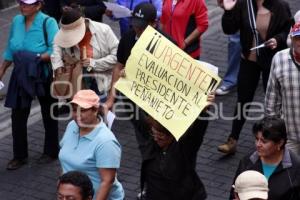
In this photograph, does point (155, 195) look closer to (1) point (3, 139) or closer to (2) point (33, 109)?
(1) point (3, 139)

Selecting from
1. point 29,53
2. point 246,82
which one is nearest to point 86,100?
point 29,53

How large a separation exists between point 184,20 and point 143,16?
1.51 metres

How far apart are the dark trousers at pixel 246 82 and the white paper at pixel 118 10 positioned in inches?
56.8

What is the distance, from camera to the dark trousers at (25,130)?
8188 millimetres

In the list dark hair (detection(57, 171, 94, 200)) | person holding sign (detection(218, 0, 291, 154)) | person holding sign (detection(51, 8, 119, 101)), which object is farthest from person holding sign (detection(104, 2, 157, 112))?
dark hair (detection(57, 171, 94, 200))

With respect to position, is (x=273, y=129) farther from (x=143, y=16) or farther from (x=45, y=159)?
(x=45, y=159)

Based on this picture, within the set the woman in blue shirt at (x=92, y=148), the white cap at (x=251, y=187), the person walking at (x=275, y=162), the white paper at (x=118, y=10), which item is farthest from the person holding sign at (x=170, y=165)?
the white paper at (x=118, y=10)

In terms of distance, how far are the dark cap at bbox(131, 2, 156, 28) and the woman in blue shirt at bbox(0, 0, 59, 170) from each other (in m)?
0.89

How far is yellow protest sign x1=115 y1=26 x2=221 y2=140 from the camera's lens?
586 cm

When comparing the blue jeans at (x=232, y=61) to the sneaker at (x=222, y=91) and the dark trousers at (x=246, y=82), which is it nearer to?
the sneaker at (x=222, y=91)

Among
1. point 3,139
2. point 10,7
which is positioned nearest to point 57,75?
point 3,139

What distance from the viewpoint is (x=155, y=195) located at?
227 inches

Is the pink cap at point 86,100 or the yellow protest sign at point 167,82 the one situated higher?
the yellow protest sign at point 167,82

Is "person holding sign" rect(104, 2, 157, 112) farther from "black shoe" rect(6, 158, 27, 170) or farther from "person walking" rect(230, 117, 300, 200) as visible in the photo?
"person walking" rect(230, 117, 300, 200)
